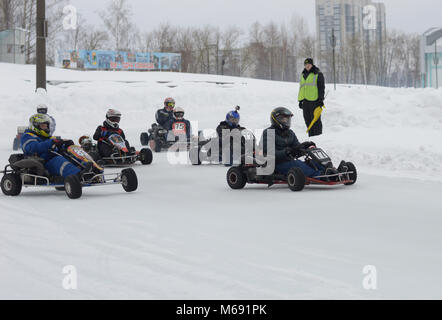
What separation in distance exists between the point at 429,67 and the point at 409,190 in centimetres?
3990

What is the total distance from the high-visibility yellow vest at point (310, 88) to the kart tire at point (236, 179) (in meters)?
5.35

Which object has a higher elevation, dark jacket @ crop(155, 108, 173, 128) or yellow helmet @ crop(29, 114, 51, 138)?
dark jacket @ crop(155, 108, 173, 128)

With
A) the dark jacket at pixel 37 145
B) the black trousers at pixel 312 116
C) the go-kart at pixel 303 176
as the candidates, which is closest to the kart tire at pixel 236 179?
the go-kart at pixel 303 176

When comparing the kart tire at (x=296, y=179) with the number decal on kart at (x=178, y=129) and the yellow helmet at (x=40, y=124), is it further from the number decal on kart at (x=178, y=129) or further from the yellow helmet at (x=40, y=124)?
the number decal on kart at (x=178, y=129)

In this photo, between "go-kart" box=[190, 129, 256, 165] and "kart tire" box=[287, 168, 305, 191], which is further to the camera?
"go-kart" box=[190, 129, 256, 165]

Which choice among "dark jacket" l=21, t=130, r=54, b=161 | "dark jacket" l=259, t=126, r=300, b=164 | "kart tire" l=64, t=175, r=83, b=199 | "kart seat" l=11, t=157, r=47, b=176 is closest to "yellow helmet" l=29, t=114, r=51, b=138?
"dark jacket" l=21, t=130, r=54, b=161

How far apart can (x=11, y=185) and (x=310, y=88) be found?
7.38 metres

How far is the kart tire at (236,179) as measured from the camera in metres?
8.72

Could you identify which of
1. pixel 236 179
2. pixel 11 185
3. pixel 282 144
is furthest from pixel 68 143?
pixel 282 144

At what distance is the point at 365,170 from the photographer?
→ 10219mm

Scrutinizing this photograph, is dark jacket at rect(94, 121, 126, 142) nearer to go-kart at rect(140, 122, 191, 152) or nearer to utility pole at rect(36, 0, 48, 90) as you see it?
go-kart at rect(140, 122, 191, 152)

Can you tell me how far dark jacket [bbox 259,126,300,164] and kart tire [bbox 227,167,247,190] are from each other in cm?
45

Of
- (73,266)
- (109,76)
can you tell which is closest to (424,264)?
(73,266)

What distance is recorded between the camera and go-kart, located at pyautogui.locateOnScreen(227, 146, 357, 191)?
8125mm
